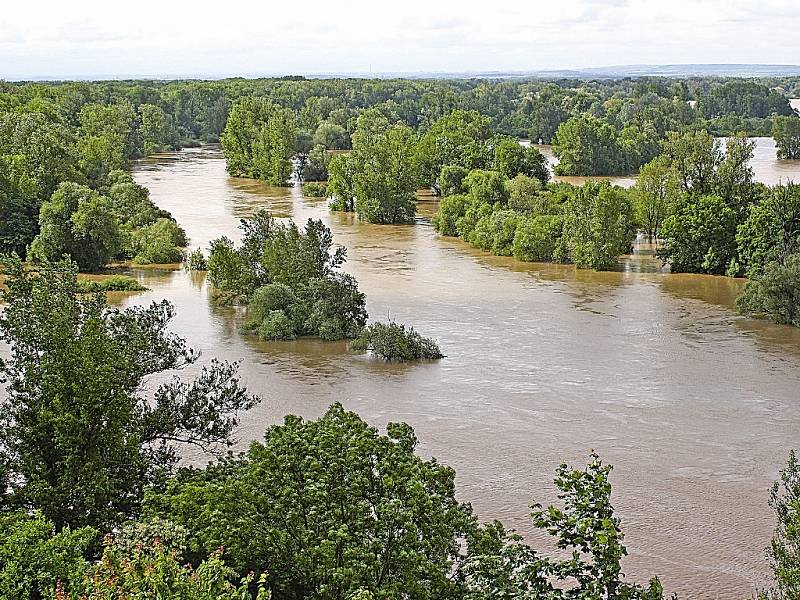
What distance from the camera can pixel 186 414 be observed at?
1533 centimetres

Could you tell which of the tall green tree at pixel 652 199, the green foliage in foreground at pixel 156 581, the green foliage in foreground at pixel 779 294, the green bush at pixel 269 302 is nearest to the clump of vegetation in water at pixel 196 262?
the green bush at pixel 269 302

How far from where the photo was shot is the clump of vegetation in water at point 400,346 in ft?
88.7

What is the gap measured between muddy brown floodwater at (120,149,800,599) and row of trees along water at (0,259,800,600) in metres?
5.77

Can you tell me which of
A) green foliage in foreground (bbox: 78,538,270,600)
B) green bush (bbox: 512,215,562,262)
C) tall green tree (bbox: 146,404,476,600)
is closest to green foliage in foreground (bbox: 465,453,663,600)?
tall green tree (bbox: 146,404,476,600)

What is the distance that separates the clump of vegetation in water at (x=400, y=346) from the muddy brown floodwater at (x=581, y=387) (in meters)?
0.41

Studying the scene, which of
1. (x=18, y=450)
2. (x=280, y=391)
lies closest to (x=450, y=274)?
(x=280, y=391)

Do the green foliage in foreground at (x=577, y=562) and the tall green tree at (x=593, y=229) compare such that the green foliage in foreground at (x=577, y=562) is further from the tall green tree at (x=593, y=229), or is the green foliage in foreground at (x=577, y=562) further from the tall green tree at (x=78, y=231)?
the tall green tree at (x=78, y=231)

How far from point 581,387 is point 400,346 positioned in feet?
15.9

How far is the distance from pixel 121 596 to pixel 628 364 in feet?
67.0

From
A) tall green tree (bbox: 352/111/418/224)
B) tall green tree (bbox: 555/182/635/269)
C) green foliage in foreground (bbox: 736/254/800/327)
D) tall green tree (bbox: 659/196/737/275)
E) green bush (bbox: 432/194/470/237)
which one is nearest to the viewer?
green foliage in foreground (bbox: 736/254/800/327)

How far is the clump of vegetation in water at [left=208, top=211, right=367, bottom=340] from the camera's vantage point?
96.3ft

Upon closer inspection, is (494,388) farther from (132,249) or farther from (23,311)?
(132,249)

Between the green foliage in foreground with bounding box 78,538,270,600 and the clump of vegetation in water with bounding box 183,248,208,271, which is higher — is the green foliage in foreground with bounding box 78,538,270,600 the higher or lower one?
the higher one

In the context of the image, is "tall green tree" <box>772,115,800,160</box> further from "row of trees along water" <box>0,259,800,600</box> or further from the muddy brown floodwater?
"row of trees along water" <box>0,259,800,600</box>
